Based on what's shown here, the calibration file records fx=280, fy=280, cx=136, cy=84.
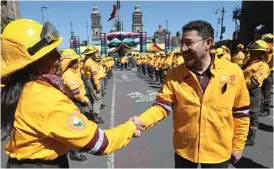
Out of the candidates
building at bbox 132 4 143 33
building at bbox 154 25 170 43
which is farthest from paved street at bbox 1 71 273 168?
building at bbox 132 4 143 33

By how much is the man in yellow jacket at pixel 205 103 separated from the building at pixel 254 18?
91.6 feet

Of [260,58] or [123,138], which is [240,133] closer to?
[123,138]

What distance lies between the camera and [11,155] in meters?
1.96

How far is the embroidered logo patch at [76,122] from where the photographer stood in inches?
72.1

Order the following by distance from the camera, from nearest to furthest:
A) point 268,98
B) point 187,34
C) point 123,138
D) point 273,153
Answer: point 123,138 < point 187,34 < point 273,153 < point 268,98

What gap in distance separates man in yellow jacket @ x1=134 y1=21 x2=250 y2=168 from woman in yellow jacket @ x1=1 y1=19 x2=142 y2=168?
105 cm

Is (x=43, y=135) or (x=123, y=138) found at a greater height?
(x=43, y=135)

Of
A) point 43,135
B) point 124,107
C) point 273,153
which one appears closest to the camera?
point 43,135

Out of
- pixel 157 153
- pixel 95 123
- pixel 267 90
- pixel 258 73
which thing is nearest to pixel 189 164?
pixel 95 123

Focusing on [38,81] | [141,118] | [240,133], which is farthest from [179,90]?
[38,81]

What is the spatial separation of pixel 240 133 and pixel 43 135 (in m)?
1.95

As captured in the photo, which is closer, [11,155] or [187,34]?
[11,155]

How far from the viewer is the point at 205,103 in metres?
2.61

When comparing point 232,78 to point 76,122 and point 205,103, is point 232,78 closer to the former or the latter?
point 205,103
